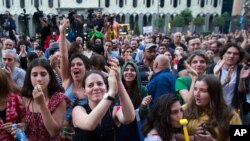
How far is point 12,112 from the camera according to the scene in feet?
8.39

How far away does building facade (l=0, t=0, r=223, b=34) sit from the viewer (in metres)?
50.8

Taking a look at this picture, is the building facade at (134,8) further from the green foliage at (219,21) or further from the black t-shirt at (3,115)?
the black t-shirt at (3,115)

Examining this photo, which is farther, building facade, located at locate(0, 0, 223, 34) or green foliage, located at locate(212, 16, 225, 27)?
building facade, located at locate(0, 0, 223, 34)

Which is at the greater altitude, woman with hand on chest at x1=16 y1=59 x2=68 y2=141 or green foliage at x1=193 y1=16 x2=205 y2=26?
green foliage at x1=193 y1=16 x2=205 y2=26

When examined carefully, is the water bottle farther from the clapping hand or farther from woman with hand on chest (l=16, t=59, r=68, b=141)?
the clapping hand

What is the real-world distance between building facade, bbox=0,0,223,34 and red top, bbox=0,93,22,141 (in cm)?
4894

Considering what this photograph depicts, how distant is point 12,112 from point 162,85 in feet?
6.17

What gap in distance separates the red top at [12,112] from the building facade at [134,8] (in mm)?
48938

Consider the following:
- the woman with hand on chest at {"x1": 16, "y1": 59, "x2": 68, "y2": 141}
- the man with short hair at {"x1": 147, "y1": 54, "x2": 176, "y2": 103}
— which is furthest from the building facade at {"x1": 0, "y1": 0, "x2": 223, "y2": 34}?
the woman with hand on chest at {"x1": 16, "y1": 59, "x2": 68, "y2": 141}

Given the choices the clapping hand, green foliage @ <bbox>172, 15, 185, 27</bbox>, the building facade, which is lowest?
the clapping hand

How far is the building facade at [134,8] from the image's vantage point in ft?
167

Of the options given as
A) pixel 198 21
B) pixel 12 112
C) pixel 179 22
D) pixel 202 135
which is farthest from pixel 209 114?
pixel 198 21

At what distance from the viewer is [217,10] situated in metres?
55.1

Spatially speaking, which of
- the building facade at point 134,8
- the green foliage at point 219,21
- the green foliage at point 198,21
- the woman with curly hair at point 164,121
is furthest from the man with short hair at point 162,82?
the green foliage at point 219,21
